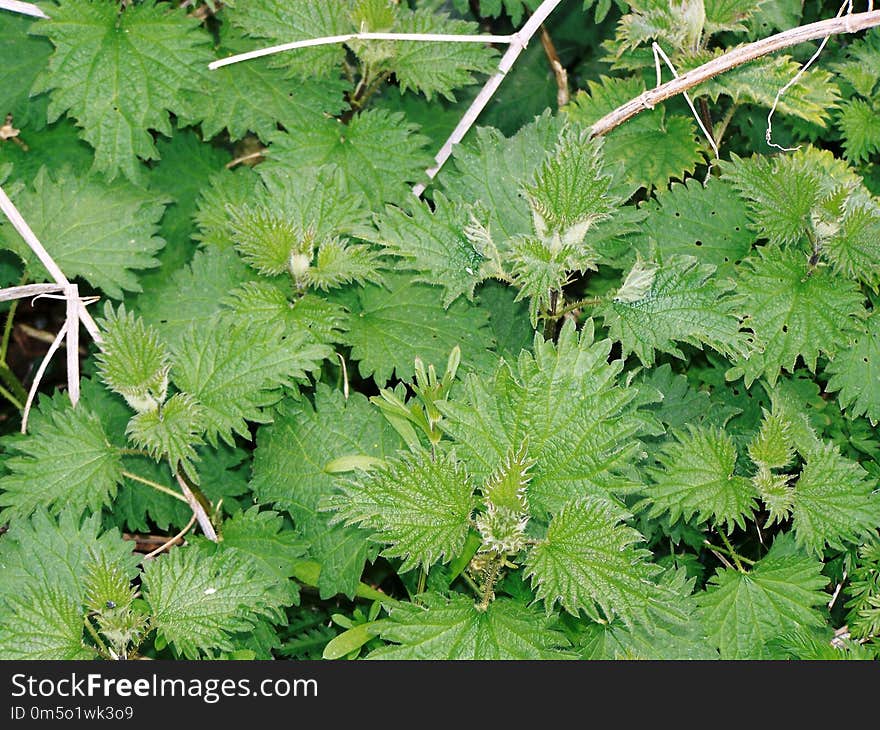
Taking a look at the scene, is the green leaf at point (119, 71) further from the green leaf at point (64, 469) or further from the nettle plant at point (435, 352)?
the green leaf at point (64, 469)

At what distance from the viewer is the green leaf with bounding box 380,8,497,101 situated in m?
2.97

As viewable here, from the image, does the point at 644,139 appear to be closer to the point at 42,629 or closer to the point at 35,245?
the point at 35,245

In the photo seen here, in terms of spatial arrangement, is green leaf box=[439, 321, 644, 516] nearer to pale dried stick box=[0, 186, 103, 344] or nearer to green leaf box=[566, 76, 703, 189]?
green leaf box=[566, 76, 703, 189]

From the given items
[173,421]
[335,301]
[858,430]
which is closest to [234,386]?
[173,421]

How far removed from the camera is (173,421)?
2.36 meters

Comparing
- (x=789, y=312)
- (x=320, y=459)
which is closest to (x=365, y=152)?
(x=320, y=459)

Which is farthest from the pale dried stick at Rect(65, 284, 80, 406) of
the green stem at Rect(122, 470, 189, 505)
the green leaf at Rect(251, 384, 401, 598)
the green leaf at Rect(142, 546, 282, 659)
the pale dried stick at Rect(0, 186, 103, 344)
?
the green leaf at Rect(142, 546, 282, 659)

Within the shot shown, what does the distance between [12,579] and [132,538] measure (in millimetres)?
797

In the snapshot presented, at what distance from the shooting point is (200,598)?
90.4 inches

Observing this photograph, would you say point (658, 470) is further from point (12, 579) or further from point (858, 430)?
point (12, 579)

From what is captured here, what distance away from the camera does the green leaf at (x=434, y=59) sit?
2.97 meters

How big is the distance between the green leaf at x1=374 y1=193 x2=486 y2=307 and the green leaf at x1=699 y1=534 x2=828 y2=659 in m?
1.04

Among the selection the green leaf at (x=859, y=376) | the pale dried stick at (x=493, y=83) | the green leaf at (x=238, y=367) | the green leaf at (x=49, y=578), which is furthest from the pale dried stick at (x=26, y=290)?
the green leaf at (x=859, y=376)

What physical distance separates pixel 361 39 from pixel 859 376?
5.87 feet
